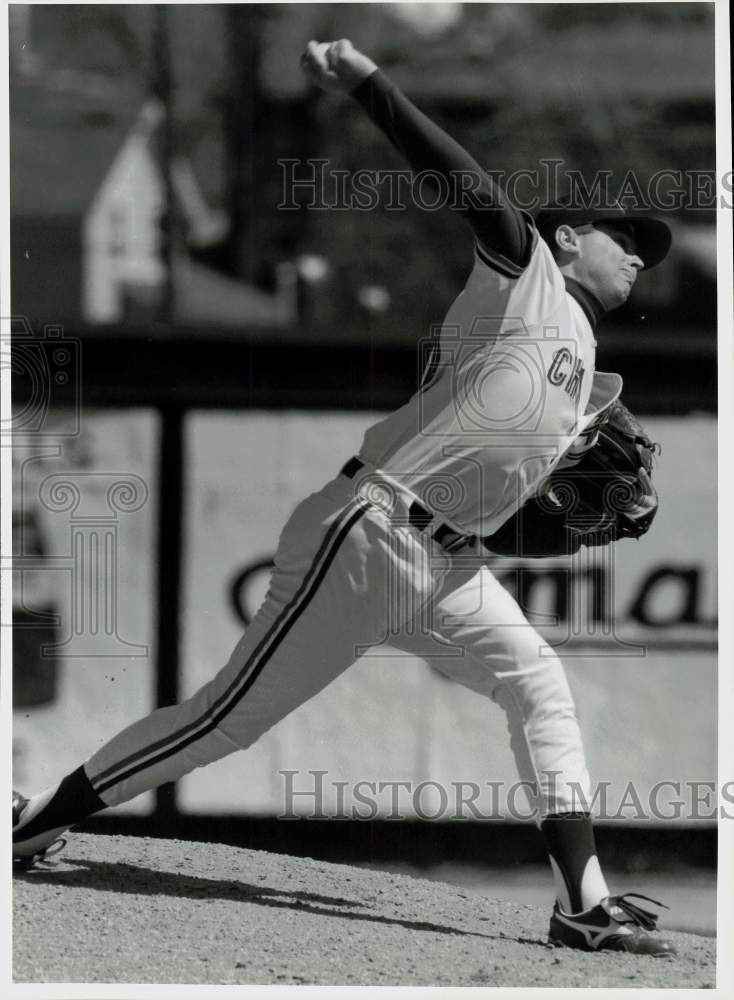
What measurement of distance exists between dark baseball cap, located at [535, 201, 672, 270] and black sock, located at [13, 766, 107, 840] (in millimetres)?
2027

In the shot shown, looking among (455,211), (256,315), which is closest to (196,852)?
(455,211)

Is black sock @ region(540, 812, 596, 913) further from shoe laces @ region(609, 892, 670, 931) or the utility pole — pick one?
the utility pole

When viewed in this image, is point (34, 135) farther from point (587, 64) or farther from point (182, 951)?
point (182, 951)

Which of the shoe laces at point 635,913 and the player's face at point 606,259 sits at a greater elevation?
the player's face at point 606,259

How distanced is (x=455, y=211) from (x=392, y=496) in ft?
2.59

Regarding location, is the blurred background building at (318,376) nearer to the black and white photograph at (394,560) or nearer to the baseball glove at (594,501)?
the black and white photograph at (394,560)

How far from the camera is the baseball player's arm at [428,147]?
4195 millimetres

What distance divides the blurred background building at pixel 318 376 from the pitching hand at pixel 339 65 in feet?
0.77

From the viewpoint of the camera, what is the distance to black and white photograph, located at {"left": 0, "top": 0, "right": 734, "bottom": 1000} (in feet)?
14.7

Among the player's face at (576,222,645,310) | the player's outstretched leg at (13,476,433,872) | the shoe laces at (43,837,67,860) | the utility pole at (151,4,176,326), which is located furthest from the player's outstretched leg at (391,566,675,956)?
the utility pole at (151,4,176,326)

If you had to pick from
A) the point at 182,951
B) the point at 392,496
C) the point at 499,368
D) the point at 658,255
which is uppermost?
the point at 658,255

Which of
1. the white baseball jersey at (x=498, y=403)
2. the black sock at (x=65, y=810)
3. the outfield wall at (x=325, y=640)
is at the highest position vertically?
the white baseball jersey at (x=498, y=403)

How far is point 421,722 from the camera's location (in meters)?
5.04

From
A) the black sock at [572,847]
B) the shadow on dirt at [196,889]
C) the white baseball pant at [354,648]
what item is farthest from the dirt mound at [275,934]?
the white baseball pant at [354,648]
